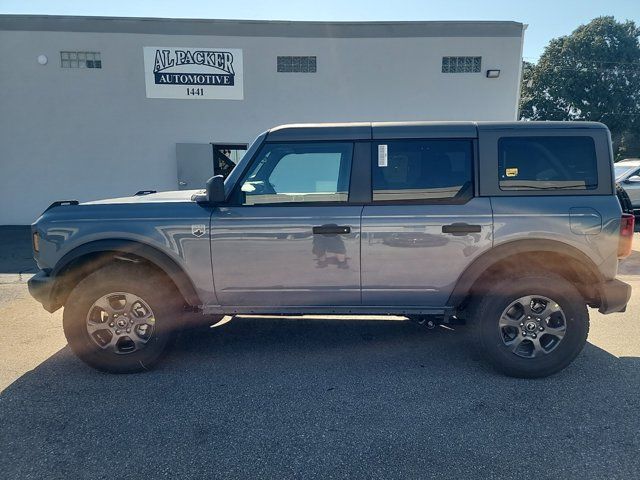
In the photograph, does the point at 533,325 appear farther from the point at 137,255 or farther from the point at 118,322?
the point at 118,322

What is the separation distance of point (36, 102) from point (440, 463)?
12063 mm

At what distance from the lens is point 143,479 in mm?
2104

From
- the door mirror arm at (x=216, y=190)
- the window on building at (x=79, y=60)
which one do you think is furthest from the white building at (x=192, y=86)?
the door mirror arm at (x=216, y=190)

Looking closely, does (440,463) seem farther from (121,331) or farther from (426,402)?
(121,331)

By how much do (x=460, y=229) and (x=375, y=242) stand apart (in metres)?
0.66

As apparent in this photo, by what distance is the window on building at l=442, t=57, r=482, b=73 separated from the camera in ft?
32.5

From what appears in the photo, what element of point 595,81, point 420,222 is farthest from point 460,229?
point 595,81

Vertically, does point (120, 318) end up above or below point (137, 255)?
below

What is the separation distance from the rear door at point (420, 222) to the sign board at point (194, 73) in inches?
313

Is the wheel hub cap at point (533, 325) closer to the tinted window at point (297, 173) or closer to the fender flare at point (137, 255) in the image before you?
the tinted window at point (297, 173)

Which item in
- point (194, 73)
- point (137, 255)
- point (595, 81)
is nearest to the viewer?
point (137, 255)

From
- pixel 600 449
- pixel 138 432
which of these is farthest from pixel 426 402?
pixel 138 432

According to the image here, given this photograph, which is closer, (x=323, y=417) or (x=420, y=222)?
(x=323, y=417)

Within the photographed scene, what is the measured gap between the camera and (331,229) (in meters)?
3.04
